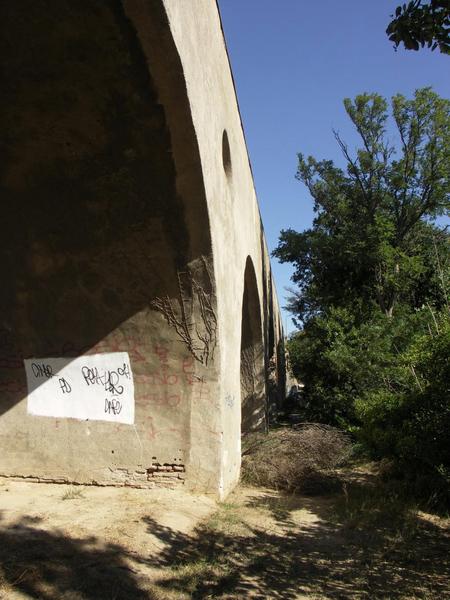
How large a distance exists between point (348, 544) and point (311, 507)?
3.99ft

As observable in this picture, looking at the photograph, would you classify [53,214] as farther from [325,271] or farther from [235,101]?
[325,271]

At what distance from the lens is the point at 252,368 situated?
32.0ft

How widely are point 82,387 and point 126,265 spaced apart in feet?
4.92

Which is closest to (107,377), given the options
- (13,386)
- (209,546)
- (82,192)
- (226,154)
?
(13,386)

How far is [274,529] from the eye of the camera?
4.95 metres

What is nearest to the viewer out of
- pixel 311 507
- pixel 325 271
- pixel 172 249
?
pixel 172 249

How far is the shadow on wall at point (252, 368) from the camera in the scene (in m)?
9.53

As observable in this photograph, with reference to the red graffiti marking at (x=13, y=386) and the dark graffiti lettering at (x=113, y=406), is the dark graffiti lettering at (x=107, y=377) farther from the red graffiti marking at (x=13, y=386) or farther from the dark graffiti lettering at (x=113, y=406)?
the red graffiti marking at (x=13, y=386)

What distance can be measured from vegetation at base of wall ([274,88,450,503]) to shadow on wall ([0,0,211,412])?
114 inches

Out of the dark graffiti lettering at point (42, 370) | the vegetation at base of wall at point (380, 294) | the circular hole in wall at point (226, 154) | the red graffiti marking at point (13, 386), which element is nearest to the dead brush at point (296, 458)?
the vegetation at base of wall at point (380, 294)

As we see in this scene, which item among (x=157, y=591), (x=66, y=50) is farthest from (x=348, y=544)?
(x=66, y=50)

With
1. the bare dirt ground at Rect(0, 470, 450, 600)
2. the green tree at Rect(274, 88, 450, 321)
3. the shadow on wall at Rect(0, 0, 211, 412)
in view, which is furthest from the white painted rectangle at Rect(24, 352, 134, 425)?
the green tree at Rect(274, 88, 450, 321)

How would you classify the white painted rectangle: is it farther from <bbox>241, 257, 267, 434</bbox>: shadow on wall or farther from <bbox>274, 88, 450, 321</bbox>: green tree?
<bbox>274, 88, 450, 321</bbox>: green tree

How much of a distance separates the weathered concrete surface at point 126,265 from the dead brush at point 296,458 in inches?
23.6
